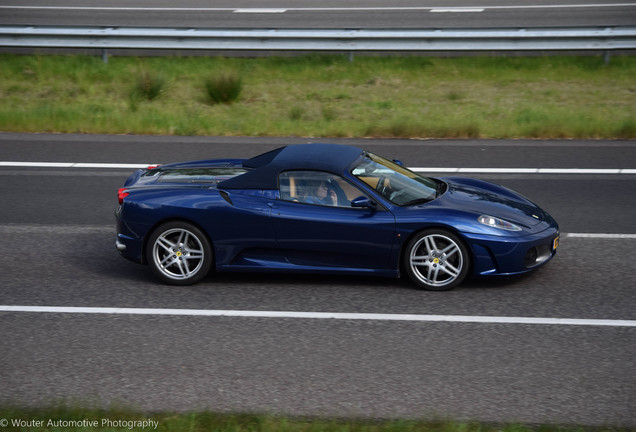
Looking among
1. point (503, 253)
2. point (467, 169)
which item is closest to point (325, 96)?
point (467, 169)

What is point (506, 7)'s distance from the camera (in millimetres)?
22625

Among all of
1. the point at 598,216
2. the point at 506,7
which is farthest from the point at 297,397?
the point at 506,7

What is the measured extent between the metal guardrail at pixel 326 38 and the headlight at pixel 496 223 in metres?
10.7

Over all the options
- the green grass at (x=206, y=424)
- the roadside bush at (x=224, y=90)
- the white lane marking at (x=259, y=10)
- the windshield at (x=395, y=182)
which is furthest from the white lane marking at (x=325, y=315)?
the white lane marking at (x=259, y=10)

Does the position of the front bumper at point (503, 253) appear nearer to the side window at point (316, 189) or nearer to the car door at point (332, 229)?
the car door at point (332, 229)

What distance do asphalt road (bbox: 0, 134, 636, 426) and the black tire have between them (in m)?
0.15

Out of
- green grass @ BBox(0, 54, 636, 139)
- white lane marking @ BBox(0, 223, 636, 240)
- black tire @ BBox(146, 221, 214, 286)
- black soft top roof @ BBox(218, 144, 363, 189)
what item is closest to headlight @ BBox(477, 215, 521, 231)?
black soft top roof @ BBox(218, 144, 363, 189)

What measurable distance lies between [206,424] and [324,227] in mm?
2767

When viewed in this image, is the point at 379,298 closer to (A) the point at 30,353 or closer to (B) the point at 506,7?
(A) the point at 30,353

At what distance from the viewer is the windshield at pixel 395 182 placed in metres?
7.84

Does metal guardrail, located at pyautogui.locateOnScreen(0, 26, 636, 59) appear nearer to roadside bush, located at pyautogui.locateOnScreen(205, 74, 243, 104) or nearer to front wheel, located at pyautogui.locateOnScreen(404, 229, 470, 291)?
roadside bush, located at pyautogui.locateOnScreen(205, 74, 243, 104)

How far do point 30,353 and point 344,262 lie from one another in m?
2.76

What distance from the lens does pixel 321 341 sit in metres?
6.57

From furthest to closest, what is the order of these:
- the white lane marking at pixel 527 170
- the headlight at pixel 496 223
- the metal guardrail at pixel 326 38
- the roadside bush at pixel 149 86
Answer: the metal guardrail at pixel 326 38 < the roadside bush at pixel 149 86 < the white lane marking at pixel 527 170 < the headlight at pixel 496 223
